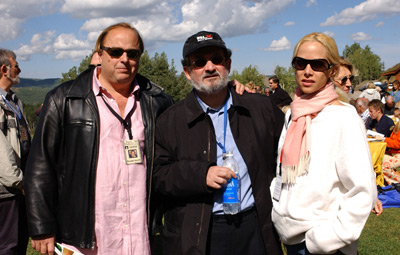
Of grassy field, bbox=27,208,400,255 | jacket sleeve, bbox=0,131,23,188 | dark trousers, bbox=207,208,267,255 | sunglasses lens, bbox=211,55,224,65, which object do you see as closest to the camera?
dark trousers, bbox=207,208,267,255

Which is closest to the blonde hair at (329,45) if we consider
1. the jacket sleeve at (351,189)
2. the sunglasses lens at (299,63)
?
the sunglasses lens at (299,63)

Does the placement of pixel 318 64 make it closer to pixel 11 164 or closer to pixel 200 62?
pixel 200 62

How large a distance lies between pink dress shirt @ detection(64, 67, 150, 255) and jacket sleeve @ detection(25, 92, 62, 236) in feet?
1.12

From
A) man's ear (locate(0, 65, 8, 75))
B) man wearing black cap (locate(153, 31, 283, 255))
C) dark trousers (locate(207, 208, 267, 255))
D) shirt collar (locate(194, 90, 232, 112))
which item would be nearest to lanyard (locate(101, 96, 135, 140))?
man wearing black cap (locate(153, 31, 283, 255))

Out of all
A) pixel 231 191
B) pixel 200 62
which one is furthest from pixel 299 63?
pixel 231 191

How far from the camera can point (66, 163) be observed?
2797 mm

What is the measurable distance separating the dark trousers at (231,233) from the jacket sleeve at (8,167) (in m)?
2.23

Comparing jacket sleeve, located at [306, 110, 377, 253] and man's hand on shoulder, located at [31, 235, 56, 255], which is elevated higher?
jacket sleeve, located at [306, 110, 377, 253]

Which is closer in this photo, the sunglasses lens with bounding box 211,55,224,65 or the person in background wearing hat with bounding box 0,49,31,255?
the sunglasses lens with bounding box 211,55,224,65

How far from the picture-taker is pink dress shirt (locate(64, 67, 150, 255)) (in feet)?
9.05

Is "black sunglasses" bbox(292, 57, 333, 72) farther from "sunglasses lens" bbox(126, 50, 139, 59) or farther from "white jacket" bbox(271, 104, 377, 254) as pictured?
"sunglasses lens" bbox(126, 50, 139, 59)

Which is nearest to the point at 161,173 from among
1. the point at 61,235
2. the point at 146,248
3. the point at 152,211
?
the point at 152,211

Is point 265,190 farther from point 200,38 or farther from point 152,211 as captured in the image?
point 200,38

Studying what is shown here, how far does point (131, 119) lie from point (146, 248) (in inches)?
41.7
